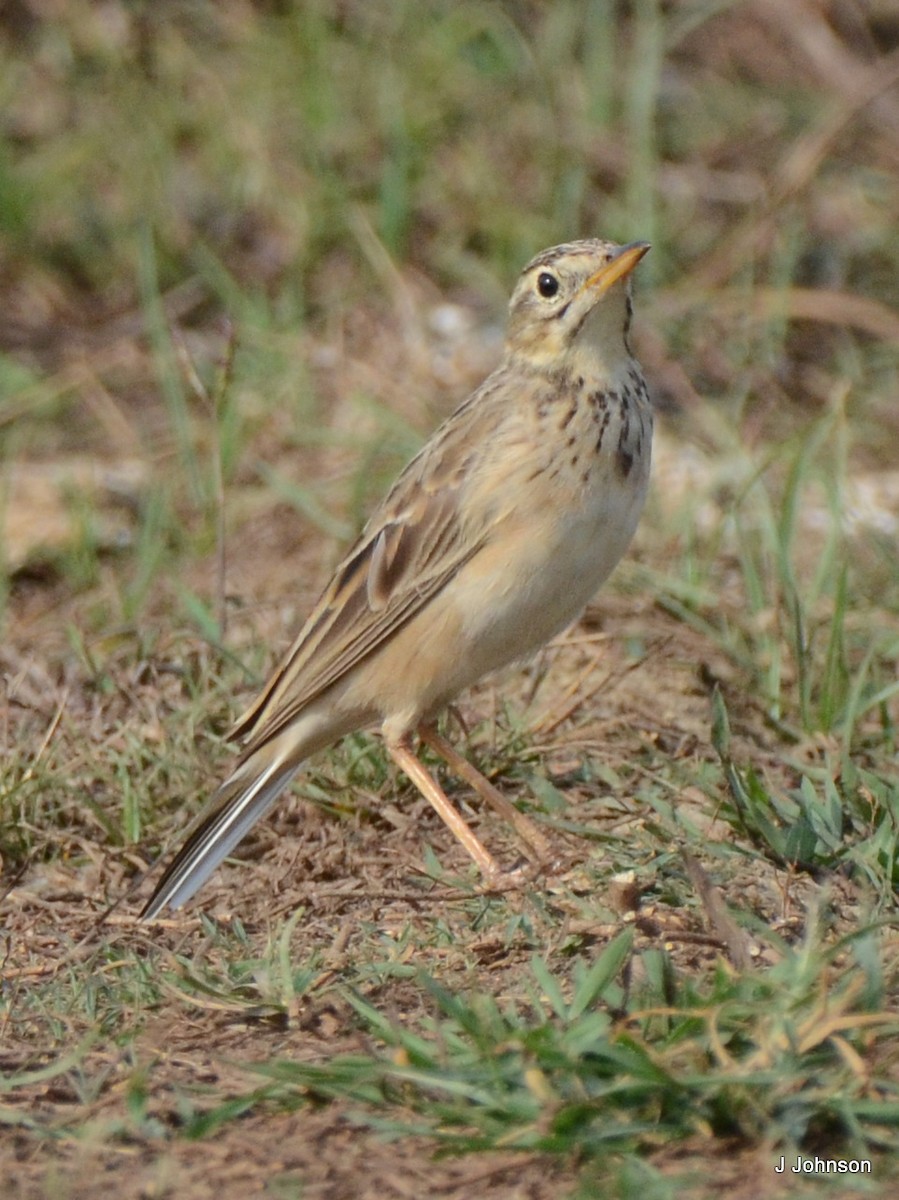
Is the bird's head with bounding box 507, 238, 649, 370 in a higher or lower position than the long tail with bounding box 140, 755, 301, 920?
higher

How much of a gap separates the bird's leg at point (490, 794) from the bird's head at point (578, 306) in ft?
3.61

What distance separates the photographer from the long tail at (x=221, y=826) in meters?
4.79

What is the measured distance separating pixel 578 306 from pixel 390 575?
2.93 feet

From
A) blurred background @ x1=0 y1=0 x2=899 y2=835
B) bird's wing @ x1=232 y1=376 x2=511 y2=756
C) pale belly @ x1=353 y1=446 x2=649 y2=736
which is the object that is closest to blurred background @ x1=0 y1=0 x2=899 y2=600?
blurred background @ x1=0 y1=0 x2=899 y2=835

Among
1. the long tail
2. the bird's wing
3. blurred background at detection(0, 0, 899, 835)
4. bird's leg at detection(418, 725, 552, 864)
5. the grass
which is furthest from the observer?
blurred background at detection(0, 0, 899, 835)

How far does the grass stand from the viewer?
340 centimetres

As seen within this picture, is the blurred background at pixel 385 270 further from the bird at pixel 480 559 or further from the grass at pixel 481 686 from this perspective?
the bird at pixel 480 559

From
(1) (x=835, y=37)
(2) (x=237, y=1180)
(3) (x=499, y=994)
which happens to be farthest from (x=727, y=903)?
(1) (x=835, y=37)

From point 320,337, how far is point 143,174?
133 cm

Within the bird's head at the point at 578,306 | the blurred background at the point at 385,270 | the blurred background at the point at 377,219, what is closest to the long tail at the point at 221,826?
the blurred background at the point at 385,270

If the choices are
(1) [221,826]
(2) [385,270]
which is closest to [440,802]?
(1) [221,826]

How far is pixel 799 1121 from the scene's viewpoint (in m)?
3.20

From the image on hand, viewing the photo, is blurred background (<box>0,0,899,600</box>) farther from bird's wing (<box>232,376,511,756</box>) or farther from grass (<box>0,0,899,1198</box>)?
bird's wing (<box>232,376,511,756</box>)

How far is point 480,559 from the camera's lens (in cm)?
494
